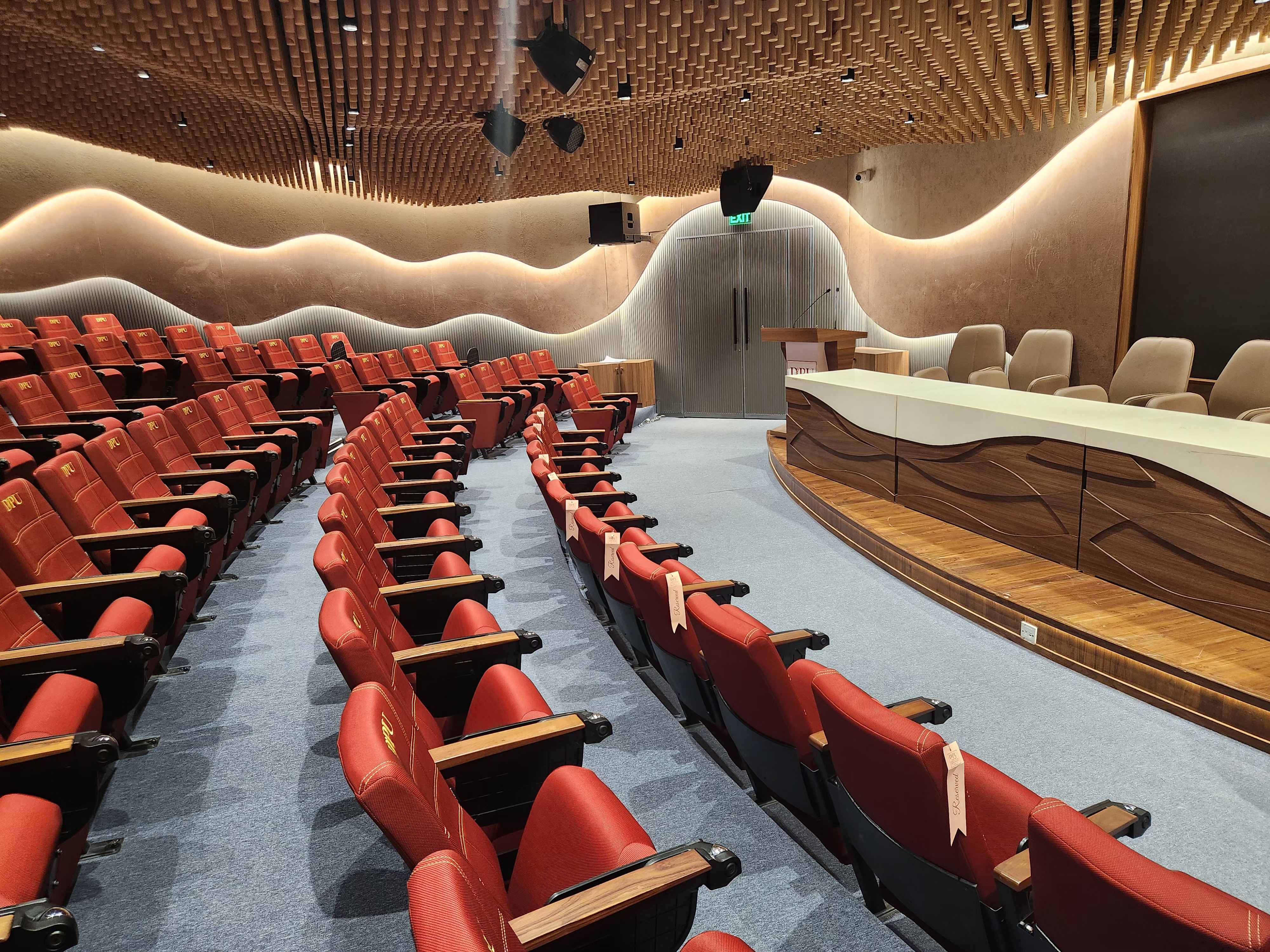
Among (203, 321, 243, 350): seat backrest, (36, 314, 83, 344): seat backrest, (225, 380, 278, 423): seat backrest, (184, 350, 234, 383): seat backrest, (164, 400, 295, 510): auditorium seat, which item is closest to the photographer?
(164, 400, 295, 510): auditorium seat

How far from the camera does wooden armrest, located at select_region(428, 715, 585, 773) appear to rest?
154 centimetres

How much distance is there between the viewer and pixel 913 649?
3076mm

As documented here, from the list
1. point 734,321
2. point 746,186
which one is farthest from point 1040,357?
point 734,321

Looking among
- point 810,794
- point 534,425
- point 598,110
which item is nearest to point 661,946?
point 810,794

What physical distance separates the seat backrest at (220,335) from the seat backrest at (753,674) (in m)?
8.06

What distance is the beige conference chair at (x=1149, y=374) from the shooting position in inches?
203

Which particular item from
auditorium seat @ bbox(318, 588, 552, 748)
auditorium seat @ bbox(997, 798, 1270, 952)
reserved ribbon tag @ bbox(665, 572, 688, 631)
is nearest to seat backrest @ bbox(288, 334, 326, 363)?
auditorium seat @ bbox(318, 588, 552, 748)

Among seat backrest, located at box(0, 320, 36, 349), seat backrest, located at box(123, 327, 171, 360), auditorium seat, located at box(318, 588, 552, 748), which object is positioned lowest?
auditorium seat, located at box(318, 588, 552, 748)

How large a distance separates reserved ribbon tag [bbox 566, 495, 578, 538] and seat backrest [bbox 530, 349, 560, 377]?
21.1 ft

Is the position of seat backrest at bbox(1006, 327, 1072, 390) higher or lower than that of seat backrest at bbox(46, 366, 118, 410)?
lower

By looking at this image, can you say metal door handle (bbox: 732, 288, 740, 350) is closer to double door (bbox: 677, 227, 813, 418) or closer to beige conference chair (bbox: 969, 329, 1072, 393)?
double door (bbox: 677, 227, 813, 418)

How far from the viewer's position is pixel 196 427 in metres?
4.40

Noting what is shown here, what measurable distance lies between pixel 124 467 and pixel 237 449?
969 mm

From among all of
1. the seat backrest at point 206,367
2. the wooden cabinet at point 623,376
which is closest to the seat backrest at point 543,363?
the wooden cabinet at point 623,376
